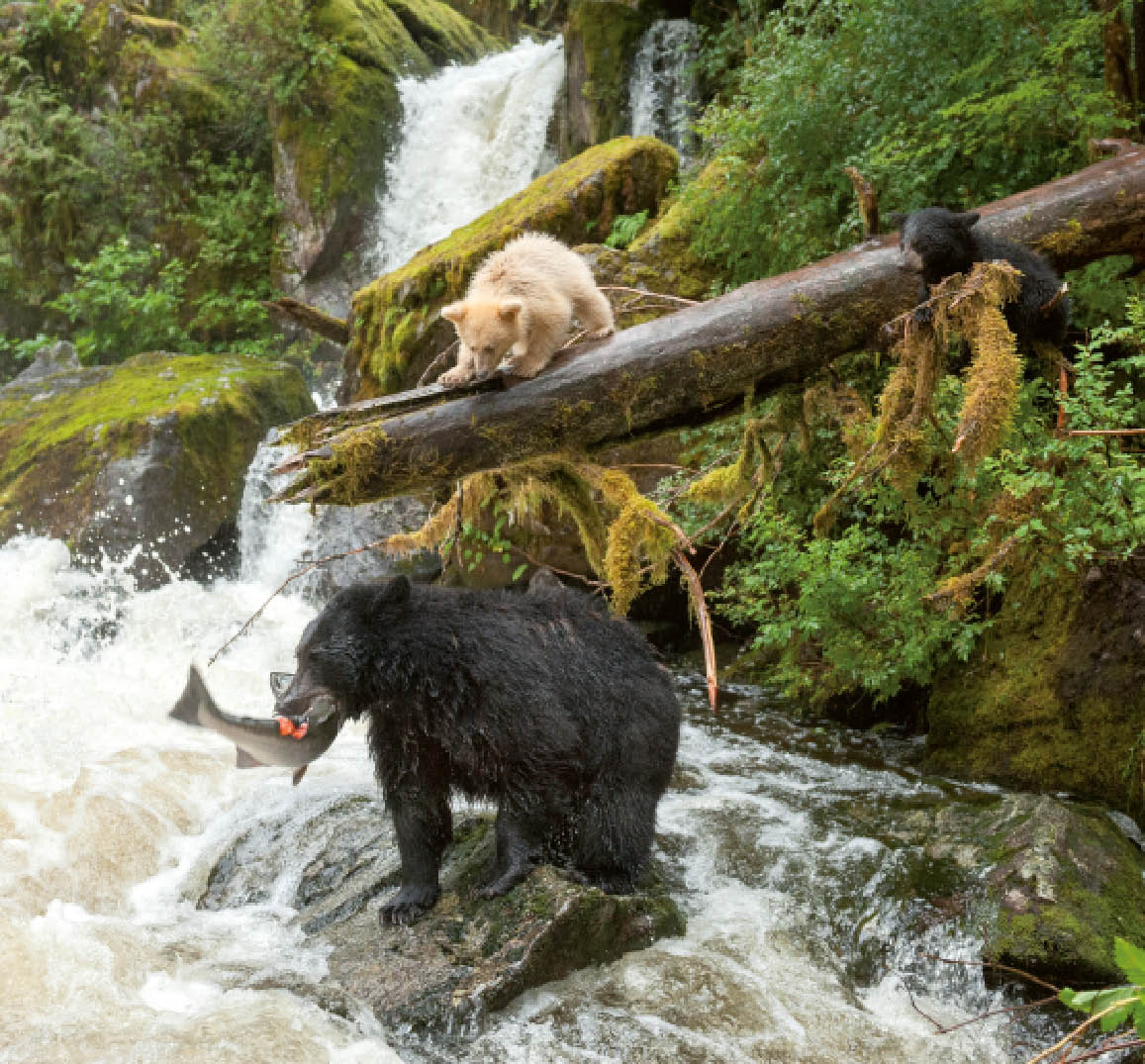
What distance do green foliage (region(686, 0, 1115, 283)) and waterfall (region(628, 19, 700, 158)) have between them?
555 cm

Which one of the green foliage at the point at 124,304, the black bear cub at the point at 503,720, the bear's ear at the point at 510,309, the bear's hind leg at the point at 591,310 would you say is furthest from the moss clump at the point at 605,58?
the black bear cub at the point at 503,720

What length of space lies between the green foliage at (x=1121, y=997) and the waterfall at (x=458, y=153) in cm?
1508

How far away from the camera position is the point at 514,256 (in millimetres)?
5004

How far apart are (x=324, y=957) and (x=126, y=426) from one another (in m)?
9.14

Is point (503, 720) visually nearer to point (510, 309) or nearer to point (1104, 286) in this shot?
point (510, 309)

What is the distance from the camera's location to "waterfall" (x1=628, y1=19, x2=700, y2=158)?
1334cm

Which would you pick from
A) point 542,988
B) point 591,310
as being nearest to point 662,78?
point 591,310

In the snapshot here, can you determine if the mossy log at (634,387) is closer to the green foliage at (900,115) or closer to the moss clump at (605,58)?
the green foliage at (900,115)

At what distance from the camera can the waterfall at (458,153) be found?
52.7ft

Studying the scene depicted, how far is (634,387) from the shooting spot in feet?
12.6

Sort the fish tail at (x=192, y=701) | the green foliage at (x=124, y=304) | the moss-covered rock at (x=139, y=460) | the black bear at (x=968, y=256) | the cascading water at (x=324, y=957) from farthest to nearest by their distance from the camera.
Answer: the green foliage at (x=124, y=304), the moss-covered rock at (x=139, y=460), the black bear at (x=968, y=256), the cascading water at (x=324, y=957), the fish tail at (x=192, y=701)

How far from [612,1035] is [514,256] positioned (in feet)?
11.4

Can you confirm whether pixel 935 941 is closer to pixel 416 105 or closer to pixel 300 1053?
pixel 300 1053

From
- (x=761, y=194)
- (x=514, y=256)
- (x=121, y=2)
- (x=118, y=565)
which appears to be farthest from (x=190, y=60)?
(x=514, y=256)
